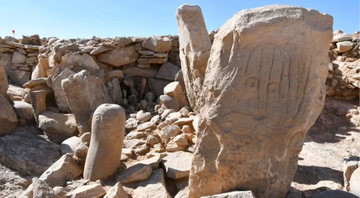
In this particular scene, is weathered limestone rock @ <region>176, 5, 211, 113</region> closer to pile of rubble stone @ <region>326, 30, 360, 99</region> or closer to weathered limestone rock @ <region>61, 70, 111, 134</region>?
weathered limestone rock @ <region>61, 70, 111, 134</region>

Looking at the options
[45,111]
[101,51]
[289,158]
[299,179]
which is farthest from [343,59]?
[45,111]

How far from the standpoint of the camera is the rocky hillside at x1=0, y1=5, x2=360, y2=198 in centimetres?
326

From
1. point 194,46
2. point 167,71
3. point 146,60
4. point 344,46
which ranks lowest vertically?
point 167,71

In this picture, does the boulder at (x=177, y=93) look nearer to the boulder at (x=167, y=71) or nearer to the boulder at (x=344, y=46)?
the boulder at (x=167, y=71)

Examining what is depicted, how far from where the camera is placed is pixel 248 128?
2.36m

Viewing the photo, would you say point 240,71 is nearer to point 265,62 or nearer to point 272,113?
point 265,62

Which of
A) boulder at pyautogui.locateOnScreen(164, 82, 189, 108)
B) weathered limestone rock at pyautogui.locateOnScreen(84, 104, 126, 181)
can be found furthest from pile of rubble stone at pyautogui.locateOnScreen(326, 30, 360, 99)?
weathered limestone rock at pyautogui.locateOnScreen(84, 104, 126, 181)

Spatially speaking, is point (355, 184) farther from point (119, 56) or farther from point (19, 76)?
point (19, 76)

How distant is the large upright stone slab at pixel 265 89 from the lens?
2311mm

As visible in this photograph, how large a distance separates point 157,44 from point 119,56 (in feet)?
3.14

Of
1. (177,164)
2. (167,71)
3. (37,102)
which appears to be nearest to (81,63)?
(37,102)

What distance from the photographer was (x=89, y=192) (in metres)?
2.89

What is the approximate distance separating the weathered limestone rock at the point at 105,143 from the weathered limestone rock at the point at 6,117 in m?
2.48

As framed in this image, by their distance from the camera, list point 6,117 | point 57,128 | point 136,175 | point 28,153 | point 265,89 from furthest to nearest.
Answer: point 57,128
point 6,117
point 28,153
point 136,175
point 265,89
